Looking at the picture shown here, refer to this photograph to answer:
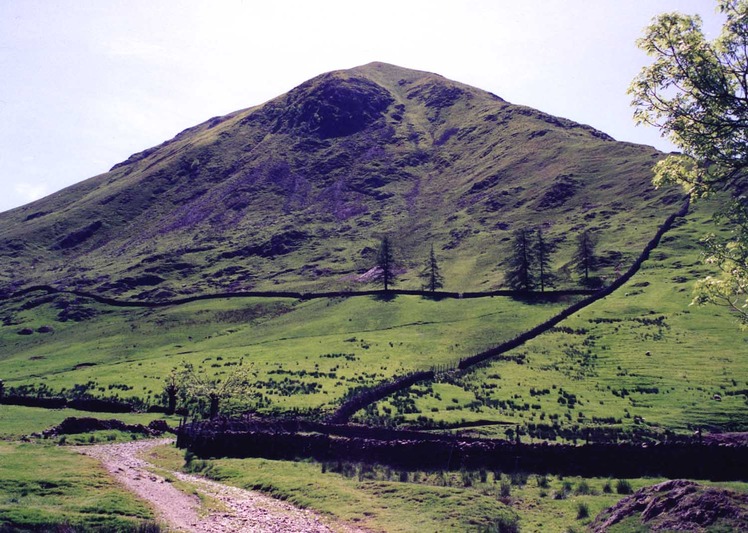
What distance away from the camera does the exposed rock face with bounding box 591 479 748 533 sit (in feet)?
61.8

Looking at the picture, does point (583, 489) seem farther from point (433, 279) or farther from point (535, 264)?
point (433, 279)

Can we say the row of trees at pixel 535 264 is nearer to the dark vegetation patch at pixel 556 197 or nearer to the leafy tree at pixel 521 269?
the leafy tree at pixel 521 269

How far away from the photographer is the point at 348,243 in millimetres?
196625

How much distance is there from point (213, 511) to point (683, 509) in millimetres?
21066

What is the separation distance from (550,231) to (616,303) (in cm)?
7891

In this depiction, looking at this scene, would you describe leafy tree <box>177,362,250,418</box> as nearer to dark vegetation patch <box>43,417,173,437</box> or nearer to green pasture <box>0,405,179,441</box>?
green pasture <box>0,405,179,441</box>

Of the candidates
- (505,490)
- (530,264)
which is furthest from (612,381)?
(530,264)

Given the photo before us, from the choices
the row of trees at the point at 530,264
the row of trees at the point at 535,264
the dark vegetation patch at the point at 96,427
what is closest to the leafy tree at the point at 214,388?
the dark vegetation patch at the point at 96,427

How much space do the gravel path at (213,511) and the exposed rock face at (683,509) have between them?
11747 mm

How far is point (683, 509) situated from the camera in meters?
19.8

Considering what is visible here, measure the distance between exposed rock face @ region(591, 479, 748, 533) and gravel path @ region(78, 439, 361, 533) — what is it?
11.7 m

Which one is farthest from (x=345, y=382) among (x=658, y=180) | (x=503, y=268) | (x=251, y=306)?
(x=503, y=268)

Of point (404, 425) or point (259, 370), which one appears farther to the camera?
point (259, 370)

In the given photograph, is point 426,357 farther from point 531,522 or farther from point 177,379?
point 531,522
